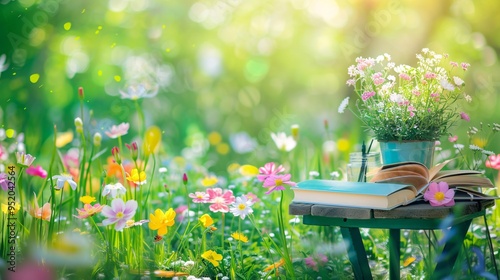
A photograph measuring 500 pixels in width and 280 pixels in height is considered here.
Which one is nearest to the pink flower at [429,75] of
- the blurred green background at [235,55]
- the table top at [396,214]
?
the table top at [396,214]

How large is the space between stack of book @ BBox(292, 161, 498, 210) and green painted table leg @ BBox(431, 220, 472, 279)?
0.29ft

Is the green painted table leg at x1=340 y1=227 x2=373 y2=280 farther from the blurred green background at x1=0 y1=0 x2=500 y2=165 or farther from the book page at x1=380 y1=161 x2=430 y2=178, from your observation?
the blurred green background at x1=0 y1=0 x2=500 y2=165

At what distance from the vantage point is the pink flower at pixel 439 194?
6.04 ft

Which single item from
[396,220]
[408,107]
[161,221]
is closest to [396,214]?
[396,220]

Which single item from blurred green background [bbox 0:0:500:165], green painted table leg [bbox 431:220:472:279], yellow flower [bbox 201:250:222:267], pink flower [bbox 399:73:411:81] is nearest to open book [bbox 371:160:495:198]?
green painted table leg [bbox 431:220:472:279]

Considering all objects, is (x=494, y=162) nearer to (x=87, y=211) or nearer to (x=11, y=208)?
(x=87, y=211)

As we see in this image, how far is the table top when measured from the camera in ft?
6.02

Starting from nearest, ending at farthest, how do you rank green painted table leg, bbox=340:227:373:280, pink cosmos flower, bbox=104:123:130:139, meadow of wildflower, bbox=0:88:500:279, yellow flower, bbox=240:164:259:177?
1. green painted table leg, bbox=340:227:373:280
2. meadow of wildflower, bbox=0:88:500:279
3. pink cosmos flower, bbox=104:123:130:139
4. yellow flower, bbox=240:164:259:177

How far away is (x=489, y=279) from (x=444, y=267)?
0.33 meters

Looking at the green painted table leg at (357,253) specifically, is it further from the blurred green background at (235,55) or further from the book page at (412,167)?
the blurred green background at (235,55)

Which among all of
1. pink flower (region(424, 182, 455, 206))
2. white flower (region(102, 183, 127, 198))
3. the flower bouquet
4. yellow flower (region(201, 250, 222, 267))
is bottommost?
yellow flower (region(201, 250, 222, 267))

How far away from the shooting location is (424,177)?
1979 millimetres

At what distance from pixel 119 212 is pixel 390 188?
79cm

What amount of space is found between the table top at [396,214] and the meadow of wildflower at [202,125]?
45 mm
